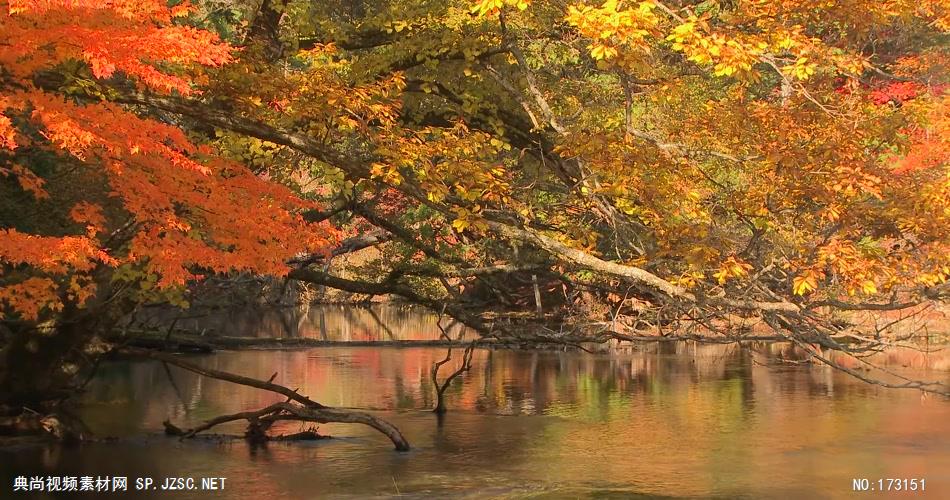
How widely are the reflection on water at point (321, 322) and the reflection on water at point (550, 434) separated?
28.3 ft

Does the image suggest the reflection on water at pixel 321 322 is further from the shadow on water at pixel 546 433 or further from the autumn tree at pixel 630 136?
the autumn tree at pixel 630 136

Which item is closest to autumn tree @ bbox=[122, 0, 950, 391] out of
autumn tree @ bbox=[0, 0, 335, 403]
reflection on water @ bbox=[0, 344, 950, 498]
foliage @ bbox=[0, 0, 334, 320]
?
foliage @ bbox=[0, 0, 334, 320]

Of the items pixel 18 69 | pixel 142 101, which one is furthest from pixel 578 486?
pixel 18 69

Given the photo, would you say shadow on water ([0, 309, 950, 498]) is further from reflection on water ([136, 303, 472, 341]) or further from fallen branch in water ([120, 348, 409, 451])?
reflection on water ([136, 303, 472, 341])

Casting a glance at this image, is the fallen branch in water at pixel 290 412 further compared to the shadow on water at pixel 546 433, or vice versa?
the fallen branch in water at pixel 290 412

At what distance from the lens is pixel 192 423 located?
907 inches

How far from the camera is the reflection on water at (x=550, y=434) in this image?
1688cm

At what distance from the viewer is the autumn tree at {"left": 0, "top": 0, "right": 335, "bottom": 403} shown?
11711 mm

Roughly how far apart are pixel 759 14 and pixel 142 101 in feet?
30.5

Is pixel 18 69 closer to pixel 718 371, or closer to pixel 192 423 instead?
pixel 192 423

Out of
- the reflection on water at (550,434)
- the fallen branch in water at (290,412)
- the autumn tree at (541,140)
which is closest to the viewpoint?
the autumn tree at (541,140)

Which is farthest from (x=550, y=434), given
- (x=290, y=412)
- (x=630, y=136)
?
(x=630, y=136)

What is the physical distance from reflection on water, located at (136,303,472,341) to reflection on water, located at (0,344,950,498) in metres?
8.63

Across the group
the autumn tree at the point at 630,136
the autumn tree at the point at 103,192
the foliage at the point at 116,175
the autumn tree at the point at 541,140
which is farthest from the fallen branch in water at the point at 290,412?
the autumn tree at the point at 630,136
